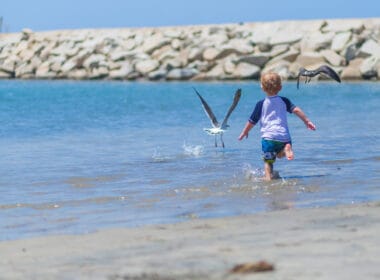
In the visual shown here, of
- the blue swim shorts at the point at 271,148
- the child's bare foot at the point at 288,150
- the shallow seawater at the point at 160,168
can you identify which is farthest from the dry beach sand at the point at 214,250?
the blue swim shorts at the point at 271,148

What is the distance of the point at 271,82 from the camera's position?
10805 mm

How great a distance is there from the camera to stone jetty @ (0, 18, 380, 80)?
42.8 m

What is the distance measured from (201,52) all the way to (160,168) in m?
→ 35.1

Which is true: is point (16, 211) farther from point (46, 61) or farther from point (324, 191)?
point (46, 61)

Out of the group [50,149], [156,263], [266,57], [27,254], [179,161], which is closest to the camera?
[156,263]

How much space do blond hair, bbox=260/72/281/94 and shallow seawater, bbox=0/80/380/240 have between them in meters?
0.96

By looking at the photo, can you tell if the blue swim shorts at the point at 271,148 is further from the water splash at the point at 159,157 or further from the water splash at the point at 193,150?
the water splash at the point at 193,150

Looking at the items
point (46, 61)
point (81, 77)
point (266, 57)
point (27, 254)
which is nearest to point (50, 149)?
point (27, 254)

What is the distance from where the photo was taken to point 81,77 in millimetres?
53281

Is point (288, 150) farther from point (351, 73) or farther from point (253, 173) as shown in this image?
point (351, 73)

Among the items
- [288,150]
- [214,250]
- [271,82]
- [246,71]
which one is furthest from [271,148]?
[246,71]

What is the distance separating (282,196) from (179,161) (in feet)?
15.1

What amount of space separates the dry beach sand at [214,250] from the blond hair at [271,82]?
2.94m

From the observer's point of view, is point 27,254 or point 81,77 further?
point 81,77
